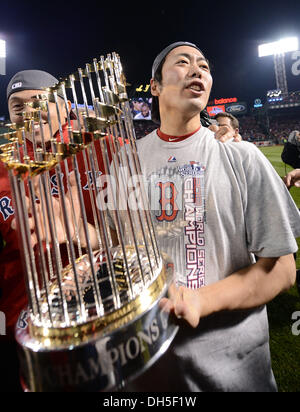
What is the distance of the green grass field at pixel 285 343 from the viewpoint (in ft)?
6.23

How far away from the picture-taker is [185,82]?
2.93ft

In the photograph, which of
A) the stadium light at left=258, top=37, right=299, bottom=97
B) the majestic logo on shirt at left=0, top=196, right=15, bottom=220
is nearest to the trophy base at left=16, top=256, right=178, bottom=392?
the majestic logo on shirt at left=0, top=196, right=15, bottom=220

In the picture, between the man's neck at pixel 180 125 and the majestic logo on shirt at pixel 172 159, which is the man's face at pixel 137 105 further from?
the majestic logo on shirt at pixel 172 159

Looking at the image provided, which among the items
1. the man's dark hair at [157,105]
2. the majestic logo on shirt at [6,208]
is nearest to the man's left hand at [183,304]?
the man's dark hair at [157,105]

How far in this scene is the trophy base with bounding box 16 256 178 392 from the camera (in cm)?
44

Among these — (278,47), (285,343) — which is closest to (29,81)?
(285,343)

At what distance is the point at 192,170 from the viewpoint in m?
0.90

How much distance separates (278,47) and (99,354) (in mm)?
27507

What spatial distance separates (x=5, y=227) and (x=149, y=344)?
40.9 inches

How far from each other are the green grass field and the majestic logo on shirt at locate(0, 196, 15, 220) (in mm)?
2104

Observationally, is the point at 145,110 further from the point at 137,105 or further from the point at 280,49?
the point at 280,49

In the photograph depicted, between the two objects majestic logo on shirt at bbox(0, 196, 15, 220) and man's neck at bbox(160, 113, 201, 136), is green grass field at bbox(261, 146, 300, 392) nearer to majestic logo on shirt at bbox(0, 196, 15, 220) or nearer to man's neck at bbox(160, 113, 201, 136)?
man's neck at bbox(160, 113, 201, 136)
